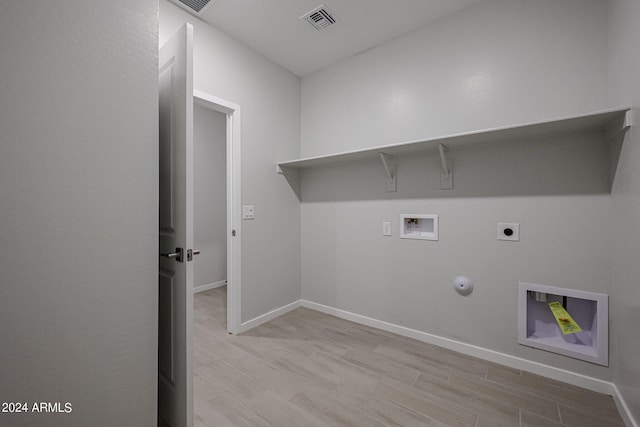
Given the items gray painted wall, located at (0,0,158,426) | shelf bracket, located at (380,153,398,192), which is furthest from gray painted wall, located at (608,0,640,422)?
gray painted wall, located at (0,0,158,426)

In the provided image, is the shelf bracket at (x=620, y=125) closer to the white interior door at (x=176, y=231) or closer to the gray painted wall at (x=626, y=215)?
the gray painted wall at (x=626, y=215)

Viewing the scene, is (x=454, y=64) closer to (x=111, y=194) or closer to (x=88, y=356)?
(x=111, y=194)

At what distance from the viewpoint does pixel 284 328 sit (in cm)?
244

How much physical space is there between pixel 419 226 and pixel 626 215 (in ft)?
3.84

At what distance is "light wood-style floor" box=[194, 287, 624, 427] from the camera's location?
1.38 m

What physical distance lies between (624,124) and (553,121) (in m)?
0.28

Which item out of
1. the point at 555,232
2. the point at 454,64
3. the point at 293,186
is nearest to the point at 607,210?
the point at 555,232

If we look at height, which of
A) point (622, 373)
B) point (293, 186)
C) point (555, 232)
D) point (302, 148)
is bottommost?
point (622, 373)

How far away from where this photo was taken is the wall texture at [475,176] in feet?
5.21

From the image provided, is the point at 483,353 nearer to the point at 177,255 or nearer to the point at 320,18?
the point at 177,255

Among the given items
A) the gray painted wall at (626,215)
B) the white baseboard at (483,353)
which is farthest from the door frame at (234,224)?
the gray painted wall at (626,215)

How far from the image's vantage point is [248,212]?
7.96 ft

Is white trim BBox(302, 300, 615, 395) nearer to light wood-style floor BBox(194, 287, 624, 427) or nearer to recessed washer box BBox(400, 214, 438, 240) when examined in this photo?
light wood-style floor BBox(194, 287, 624, 427)

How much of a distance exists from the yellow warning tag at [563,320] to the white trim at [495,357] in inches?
11.1
